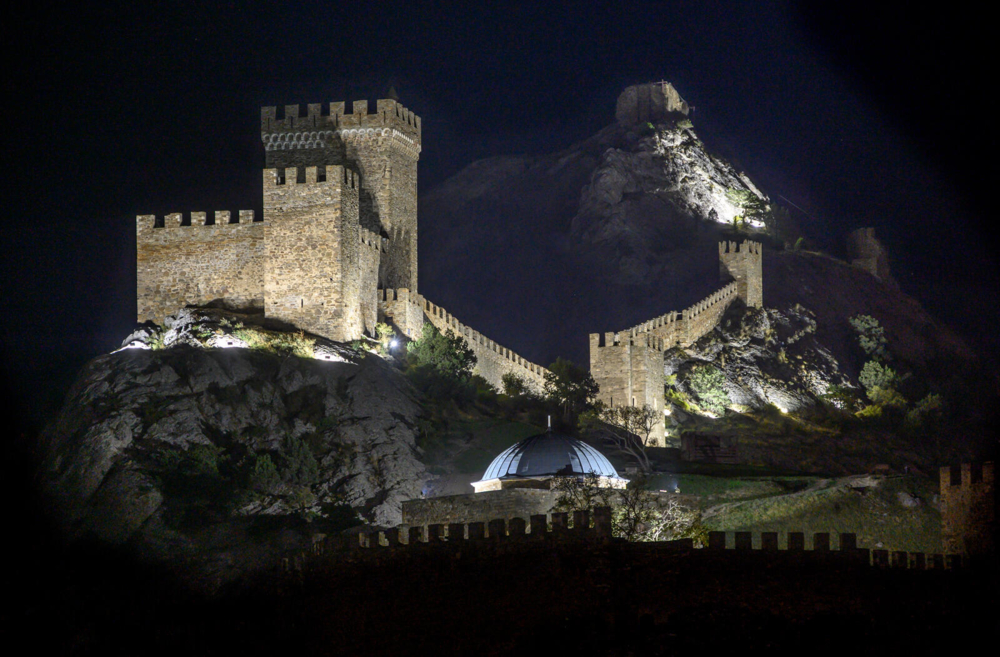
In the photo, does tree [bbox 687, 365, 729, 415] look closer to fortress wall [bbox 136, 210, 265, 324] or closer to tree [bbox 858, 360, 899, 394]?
tree [bbox 858, 360, 899, 394]

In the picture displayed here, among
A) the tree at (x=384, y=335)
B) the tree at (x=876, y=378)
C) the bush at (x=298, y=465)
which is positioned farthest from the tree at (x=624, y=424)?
the tree at (x=876, y=378)

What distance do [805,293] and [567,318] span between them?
17.2 m

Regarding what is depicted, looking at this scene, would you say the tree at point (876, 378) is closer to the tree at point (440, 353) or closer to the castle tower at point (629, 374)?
the castle tower at point (629, 374)

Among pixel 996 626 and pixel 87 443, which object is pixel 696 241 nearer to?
pixel 87 443

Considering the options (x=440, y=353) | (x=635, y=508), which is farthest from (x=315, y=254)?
(x=635, y=508)

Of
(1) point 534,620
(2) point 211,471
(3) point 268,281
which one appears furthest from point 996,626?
(3) point 268,281

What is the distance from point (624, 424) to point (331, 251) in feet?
55.3

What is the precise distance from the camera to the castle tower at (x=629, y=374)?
222ft

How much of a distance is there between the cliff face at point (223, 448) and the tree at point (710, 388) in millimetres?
23975

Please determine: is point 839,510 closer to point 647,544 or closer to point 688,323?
point 647,544

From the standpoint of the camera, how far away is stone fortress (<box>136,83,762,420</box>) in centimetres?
5775

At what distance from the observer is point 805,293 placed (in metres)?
93.3

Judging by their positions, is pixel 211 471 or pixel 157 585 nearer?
pixel 157 585

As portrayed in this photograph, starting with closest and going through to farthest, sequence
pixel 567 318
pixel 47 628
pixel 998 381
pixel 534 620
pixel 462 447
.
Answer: pixel 534 620
pixel 47 628
pixel 462 447
pixel 998 381
pixel 567 318
